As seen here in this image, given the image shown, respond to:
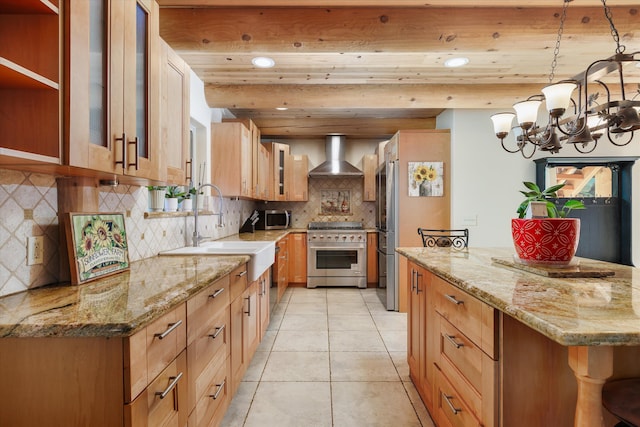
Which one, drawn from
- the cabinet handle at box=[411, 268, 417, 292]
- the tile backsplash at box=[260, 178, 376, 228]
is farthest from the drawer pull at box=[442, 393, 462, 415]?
the tile backsplash at box=[260, 178, 376, 228]

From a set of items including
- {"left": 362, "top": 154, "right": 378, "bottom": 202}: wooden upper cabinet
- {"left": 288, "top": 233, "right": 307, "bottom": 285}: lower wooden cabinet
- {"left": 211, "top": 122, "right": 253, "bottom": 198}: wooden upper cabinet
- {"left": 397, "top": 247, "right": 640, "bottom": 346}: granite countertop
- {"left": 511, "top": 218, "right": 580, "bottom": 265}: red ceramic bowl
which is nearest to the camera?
{"left": 397, "top": 247, "right": 640, "bottom": 346}: granite countertop

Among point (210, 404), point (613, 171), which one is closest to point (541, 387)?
point (210, 404)

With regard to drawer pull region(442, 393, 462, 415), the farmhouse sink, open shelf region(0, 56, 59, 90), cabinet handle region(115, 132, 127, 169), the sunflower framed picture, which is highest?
open shelf region(0, 56, 59, 90)

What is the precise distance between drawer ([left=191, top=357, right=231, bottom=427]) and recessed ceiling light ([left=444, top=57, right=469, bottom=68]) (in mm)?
3006

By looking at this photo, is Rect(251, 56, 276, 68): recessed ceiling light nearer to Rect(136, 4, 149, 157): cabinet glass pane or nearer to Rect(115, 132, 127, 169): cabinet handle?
Rect(136, 4, 149, 157): cabinet glass pane

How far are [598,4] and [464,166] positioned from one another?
6.53 ft

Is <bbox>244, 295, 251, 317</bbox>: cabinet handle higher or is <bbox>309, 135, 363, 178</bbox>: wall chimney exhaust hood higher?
<bbox>309, 135, 363, 178</bbox>: wall chimney exhaust hood

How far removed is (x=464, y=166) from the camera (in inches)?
159

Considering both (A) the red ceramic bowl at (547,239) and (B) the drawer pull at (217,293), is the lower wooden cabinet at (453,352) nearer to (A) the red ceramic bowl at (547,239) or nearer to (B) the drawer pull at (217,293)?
(A) the red ceramic bowl at (547,239)

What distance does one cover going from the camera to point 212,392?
1605 mm

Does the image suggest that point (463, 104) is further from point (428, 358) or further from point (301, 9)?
point (428, 358)

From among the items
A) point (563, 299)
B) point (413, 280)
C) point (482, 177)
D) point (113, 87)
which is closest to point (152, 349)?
point (113, 87)

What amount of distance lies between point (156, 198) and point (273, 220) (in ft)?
10.3

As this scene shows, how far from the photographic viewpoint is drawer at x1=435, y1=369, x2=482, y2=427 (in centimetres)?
137
